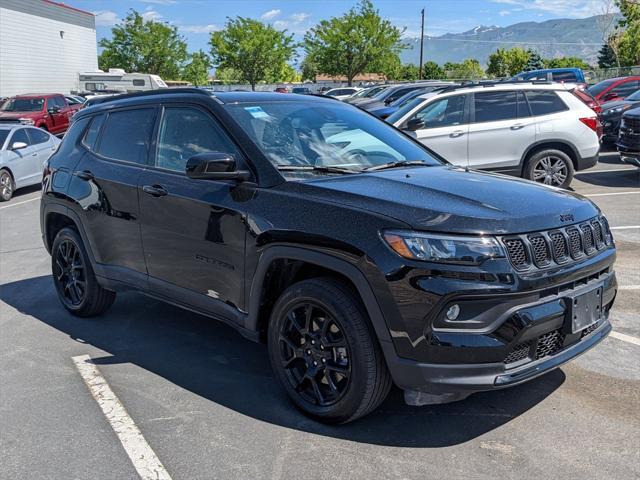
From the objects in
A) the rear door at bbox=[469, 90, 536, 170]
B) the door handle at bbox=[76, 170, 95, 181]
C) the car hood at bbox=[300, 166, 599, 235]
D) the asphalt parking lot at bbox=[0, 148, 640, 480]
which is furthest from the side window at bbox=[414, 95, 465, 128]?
the car hood at bbox=[300, 166, 599, 235]

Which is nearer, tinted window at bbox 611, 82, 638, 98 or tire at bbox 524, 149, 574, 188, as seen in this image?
tire at bbox 524, 149, 574, 188

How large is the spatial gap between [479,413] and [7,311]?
4.36 meters

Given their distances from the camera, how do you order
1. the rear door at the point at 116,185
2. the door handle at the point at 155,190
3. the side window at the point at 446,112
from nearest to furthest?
the door handle at the point at 155,190
the rear door at the point at 116,185
the side window at the point at 446,112

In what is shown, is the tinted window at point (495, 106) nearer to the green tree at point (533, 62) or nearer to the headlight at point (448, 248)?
A: the headlight at point (448, 248)

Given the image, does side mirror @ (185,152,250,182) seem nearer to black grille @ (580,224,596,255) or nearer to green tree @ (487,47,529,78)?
black grille @ (580,224,596,255)

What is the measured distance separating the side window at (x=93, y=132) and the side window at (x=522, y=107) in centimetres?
704

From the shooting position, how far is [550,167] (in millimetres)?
10461

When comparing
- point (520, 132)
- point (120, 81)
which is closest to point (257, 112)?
point (520, 132)

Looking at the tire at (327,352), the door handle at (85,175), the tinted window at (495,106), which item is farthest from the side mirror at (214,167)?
the tinted window at (495,106)

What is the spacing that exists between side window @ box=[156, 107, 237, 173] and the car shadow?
1357 millimetres

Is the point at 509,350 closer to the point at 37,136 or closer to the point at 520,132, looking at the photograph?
the point at 520,132

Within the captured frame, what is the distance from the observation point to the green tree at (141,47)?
61469 millimetres

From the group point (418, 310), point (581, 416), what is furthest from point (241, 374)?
point (581, 416)

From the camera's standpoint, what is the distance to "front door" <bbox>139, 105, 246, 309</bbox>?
13.2 feet
